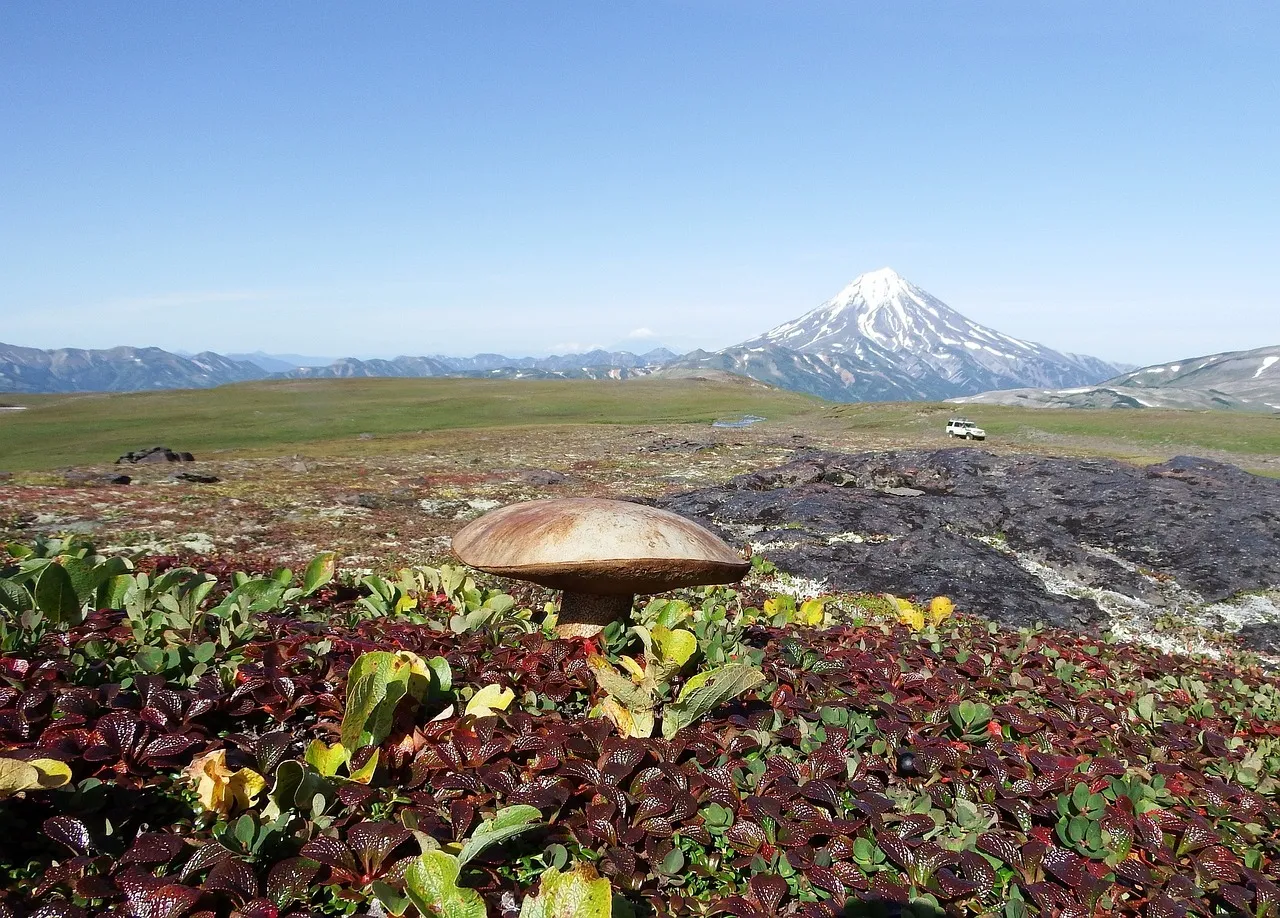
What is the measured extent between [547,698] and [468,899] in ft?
8.11

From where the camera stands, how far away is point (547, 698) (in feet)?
17.6

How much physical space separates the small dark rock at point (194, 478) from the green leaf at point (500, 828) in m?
25.7

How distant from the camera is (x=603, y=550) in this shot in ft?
20.4

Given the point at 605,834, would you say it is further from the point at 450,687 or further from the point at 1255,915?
the point at 1255,915

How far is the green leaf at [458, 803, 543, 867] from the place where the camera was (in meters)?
3.17

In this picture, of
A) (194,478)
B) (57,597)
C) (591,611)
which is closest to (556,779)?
(591,611)

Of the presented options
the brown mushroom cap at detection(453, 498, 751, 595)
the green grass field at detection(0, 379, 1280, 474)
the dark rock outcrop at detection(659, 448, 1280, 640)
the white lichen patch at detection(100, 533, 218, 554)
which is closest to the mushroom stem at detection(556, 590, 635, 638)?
the brown mushroom cap at detection(453, 498, 751, 595)

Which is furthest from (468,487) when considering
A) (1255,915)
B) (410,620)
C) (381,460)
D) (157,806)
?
(1255,915)

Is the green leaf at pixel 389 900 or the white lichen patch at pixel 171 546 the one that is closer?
the green leaf at pixel 389 900

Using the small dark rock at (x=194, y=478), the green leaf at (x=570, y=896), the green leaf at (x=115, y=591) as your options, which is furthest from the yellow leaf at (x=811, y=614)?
the small dark rock at (x=194, y=478)

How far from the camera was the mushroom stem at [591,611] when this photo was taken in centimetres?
718

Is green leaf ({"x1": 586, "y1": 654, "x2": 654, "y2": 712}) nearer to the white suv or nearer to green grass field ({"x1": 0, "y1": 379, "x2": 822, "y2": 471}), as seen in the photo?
green grass field ({"x1": 0, "y1": 379, "x2": 822, "y2": 471})

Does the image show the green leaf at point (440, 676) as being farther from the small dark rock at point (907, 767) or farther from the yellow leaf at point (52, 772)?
the small dark rock at point (907, 767)

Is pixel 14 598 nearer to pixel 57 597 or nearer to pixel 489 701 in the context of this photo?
pixel 57 597
